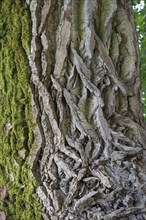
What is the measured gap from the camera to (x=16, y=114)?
129 cm

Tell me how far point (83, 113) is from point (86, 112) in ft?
0.06

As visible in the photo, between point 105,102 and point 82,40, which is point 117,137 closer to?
point 105,102

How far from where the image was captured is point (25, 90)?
1.28m

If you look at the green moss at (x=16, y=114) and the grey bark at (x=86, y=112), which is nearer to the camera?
the grey bark at (x=86, y=112)

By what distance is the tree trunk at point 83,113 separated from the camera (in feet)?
3.66

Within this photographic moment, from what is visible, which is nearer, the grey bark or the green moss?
the grey bark

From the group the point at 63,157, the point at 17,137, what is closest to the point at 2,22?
the point at 17,137

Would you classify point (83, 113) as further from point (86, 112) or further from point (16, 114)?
point (16, 114)

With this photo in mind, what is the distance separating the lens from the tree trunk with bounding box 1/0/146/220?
1.12 meters

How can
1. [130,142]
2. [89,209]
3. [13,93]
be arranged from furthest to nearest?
[13,93], [130,142], [89,209]

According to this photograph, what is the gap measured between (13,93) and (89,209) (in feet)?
A: 1.79

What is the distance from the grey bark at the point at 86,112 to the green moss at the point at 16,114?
0.04 metres

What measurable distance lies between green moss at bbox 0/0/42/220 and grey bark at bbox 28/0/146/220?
1.6 inches

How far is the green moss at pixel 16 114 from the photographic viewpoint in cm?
121
